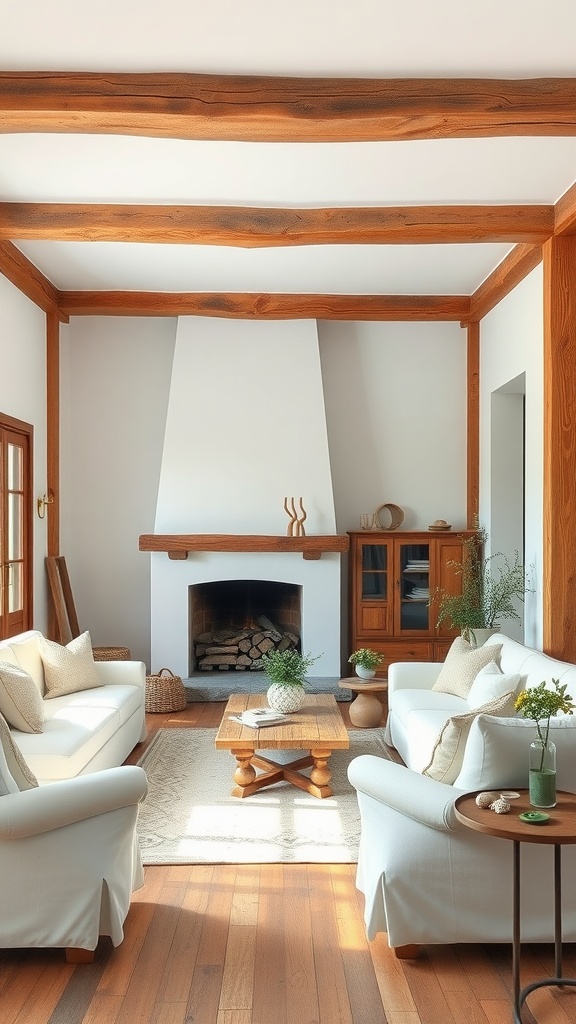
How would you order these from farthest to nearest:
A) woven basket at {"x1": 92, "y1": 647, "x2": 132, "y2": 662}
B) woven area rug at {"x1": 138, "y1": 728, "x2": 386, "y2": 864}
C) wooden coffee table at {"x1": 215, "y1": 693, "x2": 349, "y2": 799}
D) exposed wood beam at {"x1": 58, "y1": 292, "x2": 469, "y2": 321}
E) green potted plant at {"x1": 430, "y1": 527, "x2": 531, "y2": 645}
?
exposed wood beam at {"x1": 58, "y1": 292, "x2": 469, "y2": 321}, woven basket at {"x1": 92, "y1": 647, "x2": 132, "y2": 662}, green potted plant at {"x1": 430, "y1": 527, "x2": 531, "y2": 645}, wooden coffee table at {"x1": 215, "y1": 693, "x2": 349, "y2": 799}, woven area rug at {"x1": 138, "y1": 728, "x2": 386, "y2": 864}

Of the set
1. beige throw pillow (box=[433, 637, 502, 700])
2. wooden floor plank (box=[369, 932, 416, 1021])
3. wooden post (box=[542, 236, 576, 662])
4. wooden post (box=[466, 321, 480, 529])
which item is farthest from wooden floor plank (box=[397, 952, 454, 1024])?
wooden post (box=[466, 321, 480, 529])

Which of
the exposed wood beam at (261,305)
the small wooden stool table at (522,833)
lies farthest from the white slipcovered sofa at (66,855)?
the exposed wood beam at (261,305)

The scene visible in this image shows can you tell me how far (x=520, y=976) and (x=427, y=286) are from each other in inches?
216

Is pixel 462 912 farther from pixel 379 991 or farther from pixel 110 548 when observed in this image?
pixel 110 548

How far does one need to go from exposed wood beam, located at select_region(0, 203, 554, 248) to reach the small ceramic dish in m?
3.70

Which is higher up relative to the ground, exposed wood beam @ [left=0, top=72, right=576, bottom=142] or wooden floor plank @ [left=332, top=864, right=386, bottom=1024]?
exposed wood beam @ [left=0, top=72, right=576, bottom=142]

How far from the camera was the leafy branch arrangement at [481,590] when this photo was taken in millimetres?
6672

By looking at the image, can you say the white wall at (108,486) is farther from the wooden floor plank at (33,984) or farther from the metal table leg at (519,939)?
the metal table leg at (519,939)

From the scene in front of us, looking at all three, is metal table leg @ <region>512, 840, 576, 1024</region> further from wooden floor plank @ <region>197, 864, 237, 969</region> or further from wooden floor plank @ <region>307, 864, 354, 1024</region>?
wooden floor plank @ <region>197, 864, 237, 969</region>

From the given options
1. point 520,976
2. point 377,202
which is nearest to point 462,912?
point 520,976

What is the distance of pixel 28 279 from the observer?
656 cm

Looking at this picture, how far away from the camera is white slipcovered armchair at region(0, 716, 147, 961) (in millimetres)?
2934

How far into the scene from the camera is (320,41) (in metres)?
3.49

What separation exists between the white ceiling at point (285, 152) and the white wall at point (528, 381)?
400 millimetres
